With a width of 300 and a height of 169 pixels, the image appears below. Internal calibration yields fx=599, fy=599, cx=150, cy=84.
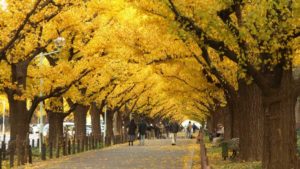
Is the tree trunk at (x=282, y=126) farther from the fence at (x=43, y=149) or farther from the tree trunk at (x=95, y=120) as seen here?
the tree trunk at (x=95, y=120)

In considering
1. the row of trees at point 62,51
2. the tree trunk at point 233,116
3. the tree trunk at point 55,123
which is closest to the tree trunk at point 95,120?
the tree trunk at point 55,123

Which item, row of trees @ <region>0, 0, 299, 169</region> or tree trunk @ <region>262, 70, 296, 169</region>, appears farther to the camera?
tree trunk @ <region>262, 70, 296, 169</region>

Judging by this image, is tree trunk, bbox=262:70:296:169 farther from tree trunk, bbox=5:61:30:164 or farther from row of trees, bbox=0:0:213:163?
tree trunk, bbox=5:61:30:164

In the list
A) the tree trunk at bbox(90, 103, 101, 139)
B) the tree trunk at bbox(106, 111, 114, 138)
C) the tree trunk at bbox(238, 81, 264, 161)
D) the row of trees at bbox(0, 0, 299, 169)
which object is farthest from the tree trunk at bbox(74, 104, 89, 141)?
the tree trunk at bbox(238, 81, 264, 161)

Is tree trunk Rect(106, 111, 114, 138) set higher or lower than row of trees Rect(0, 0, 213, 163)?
lower

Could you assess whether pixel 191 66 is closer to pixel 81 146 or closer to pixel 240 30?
pixel 81 146

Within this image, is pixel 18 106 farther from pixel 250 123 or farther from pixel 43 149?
pixel 250 123

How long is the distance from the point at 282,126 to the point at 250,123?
579 cm

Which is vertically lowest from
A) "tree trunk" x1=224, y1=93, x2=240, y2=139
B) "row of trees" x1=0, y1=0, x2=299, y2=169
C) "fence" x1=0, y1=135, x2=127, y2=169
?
"fence" x1=0, y1=135, x2=127, y2=169

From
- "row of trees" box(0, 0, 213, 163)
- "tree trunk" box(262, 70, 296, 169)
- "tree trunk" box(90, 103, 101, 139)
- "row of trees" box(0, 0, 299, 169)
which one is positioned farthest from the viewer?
"tree trunk" box(90, 103, 101, 139)

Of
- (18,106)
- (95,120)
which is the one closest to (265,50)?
(18,106)

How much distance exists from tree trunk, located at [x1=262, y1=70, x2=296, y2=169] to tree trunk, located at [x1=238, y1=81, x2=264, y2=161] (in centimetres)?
531

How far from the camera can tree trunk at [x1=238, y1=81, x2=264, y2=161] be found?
19.1 m

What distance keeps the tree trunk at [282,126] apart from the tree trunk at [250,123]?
531 centimetres
